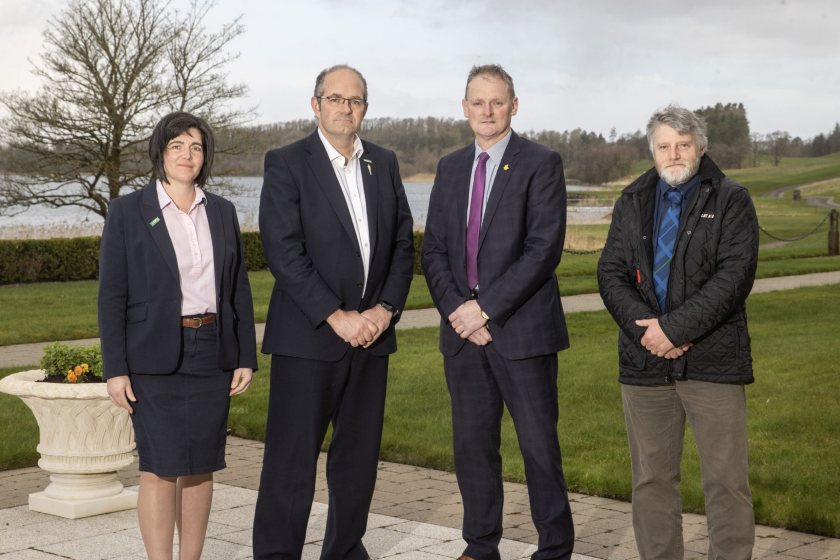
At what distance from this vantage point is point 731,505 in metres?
4.11

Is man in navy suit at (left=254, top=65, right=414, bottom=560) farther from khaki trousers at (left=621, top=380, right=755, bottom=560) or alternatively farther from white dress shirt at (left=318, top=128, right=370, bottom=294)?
khaki trousers at (left=621, top=380, right=755, bottom=560)

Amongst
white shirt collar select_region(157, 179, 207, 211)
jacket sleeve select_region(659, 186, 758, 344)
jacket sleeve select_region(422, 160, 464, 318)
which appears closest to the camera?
jacket sleeve select_region(659, 186, 758, 344)

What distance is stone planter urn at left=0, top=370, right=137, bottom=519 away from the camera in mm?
5934

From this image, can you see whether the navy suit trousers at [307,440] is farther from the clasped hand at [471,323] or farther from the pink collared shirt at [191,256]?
the pink collared shirt at [191,256]

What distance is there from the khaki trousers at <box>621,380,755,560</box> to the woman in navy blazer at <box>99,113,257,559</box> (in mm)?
1608

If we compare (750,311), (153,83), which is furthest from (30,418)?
(153,83)

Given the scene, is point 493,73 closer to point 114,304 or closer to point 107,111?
point 114,304

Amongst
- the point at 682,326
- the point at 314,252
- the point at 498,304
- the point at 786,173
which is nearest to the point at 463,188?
the point at 498,304

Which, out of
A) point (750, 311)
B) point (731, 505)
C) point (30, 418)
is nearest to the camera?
point (731, 505)

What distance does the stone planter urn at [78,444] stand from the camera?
5934 mm

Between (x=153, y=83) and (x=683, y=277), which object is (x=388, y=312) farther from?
(x=153, y=83)

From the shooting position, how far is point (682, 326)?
13.4 ft

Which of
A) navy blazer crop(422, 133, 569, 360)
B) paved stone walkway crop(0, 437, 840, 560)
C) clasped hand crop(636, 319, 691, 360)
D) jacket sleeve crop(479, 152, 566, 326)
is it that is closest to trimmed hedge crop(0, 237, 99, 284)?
paved stone walkway crop(0, 437, 840, 560)

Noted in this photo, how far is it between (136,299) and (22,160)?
2433 centimetres
